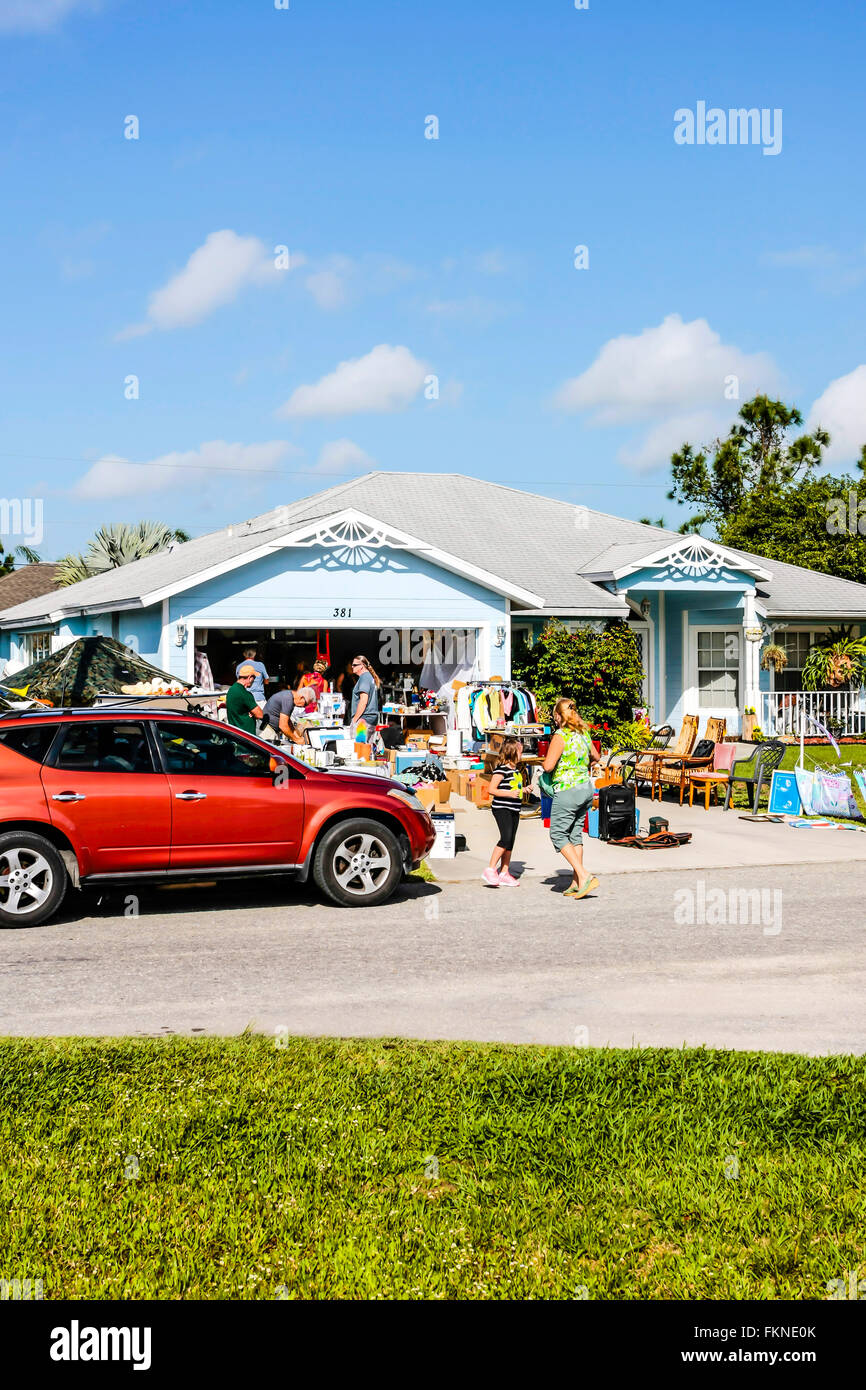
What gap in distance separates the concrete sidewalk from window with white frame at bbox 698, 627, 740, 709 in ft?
34.0

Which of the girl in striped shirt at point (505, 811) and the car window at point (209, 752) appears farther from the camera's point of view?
the girl in striped shirt at point (505, 811)

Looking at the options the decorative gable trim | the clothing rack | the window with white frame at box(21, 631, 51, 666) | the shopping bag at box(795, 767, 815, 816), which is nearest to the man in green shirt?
the clothing rack

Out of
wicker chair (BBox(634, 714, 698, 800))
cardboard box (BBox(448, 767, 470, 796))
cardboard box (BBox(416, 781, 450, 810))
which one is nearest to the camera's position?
cardboard box (BBox(416, 781, 450, 810))

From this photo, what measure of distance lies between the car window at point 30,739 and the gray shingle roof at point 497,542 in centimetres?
1128

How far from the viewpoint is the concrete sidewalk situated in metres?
13.2

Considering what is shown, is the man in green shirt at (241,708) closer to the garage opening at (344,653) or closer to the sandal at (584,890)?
the sandal at (584,890)

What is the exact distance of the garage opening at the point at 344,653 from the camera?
Answer: 2298 centimetres

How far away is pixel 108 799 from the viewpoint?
400 inches

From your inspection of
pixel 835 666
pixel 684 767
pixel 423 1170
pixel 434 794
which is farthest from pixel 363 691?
pixel 835 666

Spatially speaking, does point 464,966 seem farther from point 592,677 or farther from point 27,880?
point 592,677

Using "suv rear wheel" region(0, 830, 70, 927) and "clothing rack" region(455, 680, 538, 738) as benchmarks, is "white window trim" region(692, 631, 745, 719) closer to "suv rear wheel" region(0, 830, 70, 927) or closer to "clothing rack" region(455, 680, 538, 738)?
"clothing rack" region(455, 680, 538, 738)

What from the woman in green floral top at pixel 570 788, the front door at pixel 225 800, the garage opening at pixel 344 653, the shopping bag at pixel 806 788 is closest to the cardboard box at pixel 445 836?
the woman in green floral top at pixel 570 788
